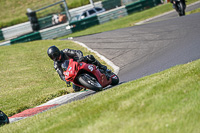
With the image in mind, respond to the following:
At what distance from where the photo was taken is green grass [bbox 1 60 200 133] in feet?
13.8

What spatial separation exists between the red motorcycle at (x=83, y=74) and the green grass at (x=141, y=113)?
188 centimetres

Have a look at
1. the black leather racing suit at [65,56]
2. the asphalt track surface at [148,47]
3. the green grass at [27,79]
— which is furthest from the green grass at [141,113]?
the green grass at [27,79]

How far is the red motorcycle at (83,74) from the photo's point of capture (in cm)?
809

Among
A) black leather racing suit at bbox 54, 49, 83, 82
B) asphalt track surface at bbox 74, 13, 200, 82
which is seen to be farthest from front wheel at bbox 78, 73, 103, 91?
asphalt track surface at bbox 74, 13, 200, 82

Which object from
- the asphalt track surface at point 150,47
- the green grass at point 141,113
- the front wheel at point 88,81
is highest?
the green grass at point 141,113

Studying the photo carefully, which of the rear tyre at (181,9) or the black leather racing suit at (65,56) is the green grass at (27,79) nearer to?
the black leather racing suit at (65,56)

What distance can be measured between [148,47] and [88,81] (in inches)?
272

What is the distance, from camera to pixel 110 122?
4.64m

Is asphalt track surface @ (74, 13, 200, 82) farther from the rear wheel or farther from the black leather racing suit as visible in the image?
the rear wheel

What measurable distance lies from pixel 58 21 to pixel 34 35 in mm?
4976

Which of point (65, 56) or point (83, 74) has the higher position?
point (65, 56)

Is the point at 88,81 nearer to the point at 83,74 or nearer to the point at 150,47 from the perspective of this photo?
the point at 83,74

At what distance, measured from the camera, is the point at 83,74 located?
8250mm

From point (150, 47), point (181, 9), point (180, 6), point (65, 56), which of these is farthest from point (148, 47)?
point (180, 6)
